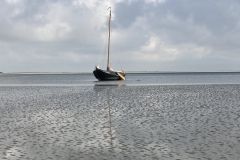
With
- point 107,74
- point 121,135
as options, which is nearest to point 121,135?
point 121,135

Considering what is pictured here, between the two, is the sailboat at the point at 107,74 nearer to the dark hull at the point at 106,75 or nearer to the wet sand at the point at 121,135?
the dark hull at the point at 106,75

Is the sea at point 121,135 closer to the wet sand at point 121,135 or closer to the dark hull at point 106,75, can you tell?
the wet sand at point 121,135

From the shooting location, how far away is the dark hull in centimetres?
10812

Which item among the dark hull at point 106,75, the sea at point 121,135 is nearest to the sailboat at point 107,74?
the dark hull at point 106,75

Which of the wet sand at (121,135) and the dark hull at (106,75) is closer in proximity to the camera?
the wet sand at (121,135)

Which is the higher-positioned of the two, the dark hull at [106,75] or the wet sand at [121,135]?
the dark hull at [106,75]

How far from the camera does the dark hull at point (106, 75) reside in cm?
10812

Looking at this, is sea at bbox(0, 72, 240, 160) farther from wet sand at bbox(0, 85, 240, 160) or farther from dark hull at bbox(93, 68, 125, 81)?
dark hull at bbox(93, 68, 125, 81)

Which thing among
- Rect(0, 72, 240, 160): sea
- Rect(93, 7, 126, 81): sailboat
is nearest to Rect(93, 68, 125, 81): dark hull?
Rect(93, 7, 126, 81): sailboat

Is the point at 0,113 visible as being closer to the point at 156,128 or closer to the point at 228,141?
the point at 156,128

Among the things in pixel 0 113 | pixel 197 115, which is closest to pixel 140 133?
pixel 197 115

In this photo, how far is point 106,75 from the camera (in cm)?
10906

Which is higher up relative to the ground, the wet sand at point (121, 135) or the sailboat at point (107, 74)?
the sailboat at point (107, 74)

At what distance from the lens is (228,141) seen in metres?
20.0
